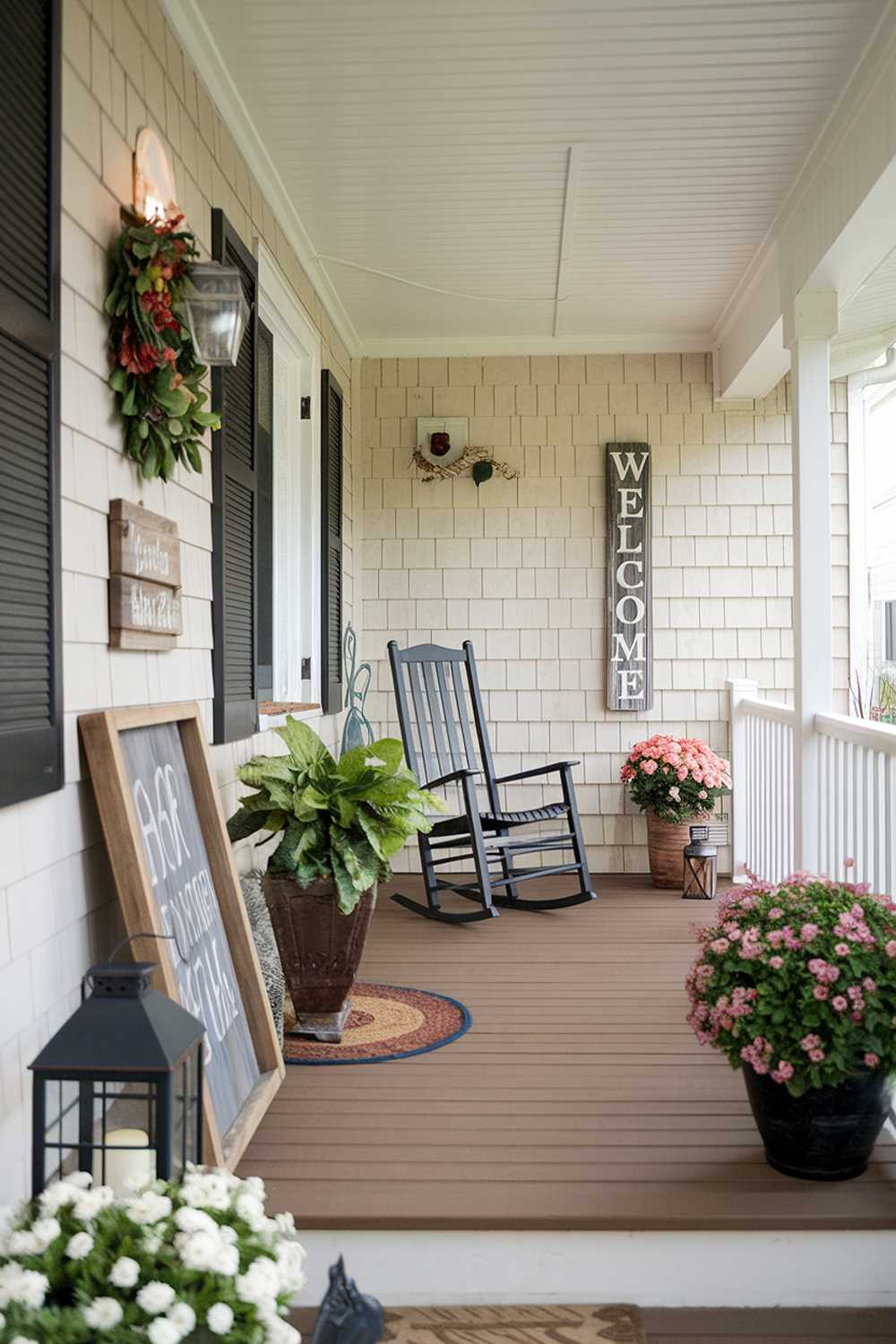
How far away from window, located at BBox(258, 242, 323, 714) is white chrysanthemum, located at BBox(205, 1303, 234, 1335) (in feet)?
10.8

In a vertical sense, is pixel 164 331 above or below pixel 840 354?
below

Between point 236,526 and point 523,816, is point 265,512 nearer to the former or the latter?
point 236,526

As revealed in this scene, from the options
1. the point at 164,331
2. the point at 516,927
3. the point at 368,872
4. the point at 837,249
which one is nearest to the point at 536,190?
the point at 837,249

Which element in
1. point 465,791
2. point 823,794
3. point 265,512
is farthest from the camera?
point 465,791

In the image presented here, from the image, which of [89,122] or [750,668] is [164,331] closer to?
[89,122]

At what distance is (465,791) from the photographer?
5.16m

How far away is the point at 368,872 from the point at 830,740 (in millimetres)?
1760

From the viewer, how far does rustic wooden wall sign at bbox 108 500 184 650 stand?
2639 mm

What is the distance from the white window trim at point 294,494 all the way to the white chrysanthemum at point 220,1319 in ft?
10.2

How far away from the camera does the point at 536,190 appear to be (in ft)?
14.6

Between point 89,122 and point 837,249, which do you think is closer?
point 89,122

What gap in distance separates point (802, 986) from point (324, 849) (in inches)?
55.2

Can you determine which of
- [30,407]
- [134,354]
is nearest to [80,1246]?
[30,407]

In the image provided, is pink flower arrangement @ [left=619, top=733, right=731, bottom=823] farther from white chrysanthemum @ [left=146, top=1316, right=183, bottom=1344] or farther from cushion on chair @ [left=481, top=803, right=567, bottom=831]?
white chrysanthemum @ [left=146, top=1316, right=183, bottom=1344]
